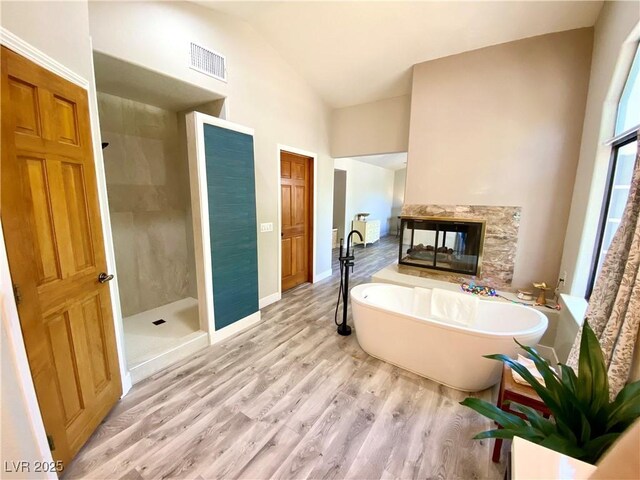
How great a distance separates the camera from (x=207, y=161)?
2283mm

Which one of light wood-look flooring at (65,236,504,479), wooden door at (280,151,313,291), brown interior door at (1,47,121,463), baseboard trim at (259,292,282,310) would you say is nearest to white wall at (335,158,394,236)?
wooden door at (280,151,313,291)

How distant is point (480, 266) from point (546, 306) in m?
0.72

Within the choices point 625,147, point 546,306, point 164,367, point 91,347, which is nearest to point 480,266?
point 546,306

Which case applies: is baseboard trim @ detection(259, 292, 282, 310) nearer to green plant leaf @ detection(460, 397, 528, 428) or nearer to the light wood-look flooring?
the light wood-look flooring

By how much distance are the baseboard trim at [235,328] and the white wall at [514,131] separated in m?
2.70

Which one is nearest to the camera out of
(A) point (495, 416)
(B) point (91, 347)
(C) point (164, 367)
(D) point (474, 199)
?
(A) point (495, 416)

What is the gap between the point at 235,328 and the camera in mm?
2756

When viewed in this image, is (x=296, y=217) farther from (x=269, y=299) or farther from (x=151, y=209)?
(x=151, y=209)

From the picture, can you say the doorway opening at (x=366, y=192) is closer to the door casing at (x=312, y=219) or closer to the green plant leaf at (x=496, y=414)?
the door casing at (x=312, y=219)

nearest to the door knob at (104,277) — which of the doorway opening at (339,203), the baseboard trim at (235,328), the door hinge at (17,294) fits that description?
the door hinge at (17,294)

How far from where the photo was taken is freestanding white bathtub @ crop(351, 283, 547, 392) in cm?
184

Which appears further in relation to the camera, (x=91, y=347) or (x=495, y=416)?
(x=91, y=347)

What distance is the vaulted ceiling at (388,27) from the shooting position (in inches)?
89.6

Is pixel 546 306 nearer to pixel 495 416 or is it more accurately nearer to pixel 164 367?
pixel 495 416
